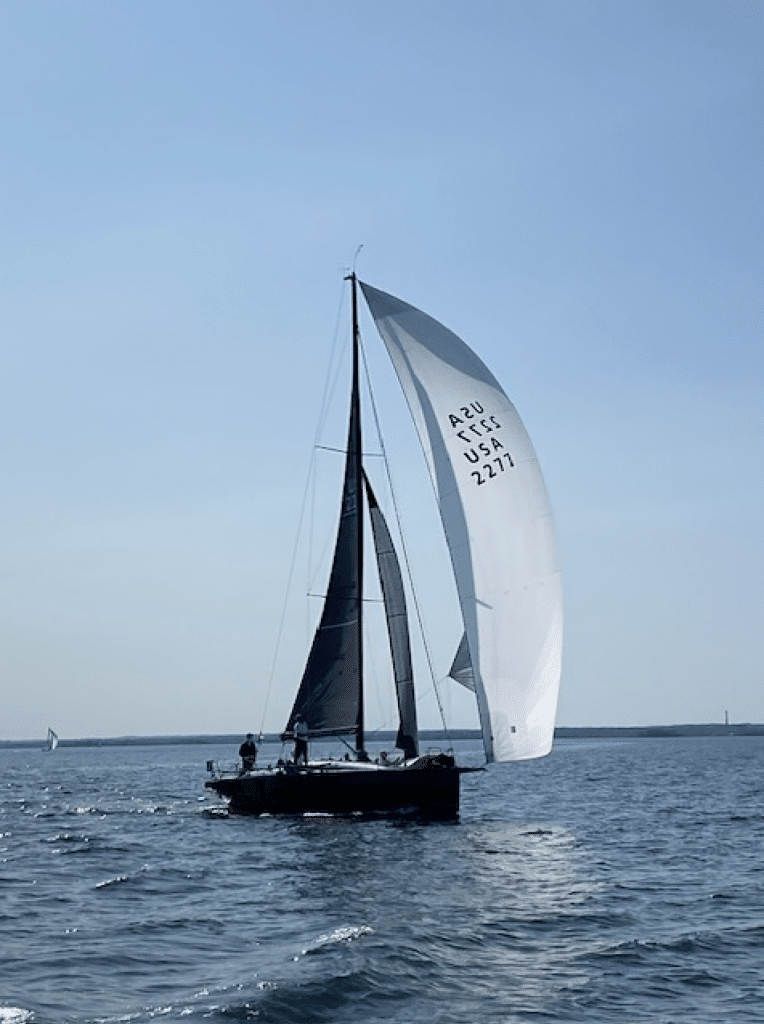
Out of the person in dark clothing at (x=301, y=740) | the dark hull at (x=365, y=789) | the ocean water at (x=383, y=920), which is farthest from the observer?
the person in dark clothing at (x=301, y=740)

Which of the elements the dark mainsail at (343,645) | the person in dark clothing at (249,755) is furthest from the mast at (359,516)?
the person in dark clothing at (249,755)

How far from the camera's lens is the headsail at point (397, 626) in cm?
3925

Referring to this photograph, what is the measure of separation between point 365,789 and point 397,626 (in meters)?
5.63

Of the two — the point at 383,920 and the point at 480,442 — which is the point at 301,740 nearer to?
the point at 480,442

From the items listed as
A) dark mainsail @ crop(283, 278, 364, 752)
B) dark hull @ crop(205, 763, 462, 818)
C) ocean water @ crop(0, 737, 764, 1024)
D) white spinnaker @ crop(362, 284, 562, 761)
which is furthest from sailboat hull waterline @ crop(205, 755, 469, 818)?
white spinnaker @ crop(362, 284, 562, 761)

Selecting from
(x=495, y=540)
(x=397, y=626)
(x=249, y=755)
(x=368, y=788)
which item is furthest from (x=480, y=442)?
(x=249, y=755)

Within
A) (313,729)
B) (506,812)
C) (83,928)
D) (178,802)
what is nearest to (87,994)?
(83,928)

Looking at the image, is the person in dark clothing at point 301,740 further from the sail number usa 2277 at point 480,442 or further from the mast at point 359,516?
the sail number usa 2277 at point 480,442

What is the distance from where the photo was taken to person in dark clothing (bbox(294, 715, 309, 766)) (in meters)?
40.1

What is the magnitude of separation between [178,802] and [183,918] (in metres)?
31.2

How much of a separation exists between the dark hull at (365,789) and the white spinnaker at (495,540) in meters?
2.42

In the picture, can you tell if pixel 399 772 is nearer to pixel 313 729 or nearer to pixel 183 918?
pixel 313 729

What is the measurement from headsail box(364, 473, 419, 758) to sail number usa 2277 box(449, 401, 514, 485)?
18.8 ft

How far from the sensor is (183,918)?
74.2ft
